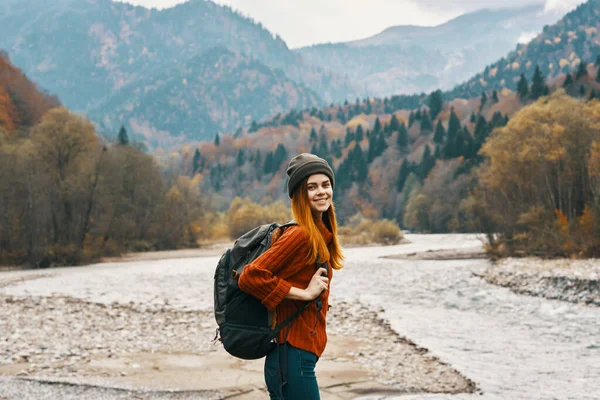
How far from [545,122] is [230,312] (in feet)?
112

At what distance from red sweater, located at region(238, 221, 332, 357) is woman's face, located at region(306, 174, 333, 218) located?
7.5 inches

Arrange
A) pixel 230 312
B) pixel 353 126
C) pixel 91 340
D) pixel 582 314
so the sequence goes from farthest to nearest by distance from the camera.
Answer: pixel 353 126 → pixel 582 314 → pixel 91 340 → pixel 230 312

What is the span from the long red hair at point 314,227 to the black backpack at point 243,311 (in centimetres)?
8

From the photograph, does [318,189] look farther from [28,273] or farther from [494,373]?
[28,273]

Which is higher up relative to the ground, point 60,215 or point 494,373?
point 60,215

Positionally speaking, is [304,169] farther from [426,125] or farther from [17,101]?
[426,125]

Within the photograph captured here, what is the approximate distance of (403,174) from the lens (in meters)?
105

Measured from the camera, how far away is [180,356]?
10.8 meters

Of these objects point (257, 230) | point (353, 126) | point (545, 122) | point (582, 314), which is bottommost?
→ point (582, 314)

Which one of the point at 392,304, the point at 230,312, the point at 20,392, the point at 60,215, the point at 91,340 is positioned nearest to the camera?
the point at 230,312

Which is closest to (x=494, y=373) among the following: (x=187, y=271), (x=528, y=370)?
(x=528, y=370)

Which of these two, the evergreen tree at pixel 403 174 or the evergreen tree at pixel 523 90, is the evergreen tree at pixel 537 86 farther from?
the evergreen tree at pixel 403 174

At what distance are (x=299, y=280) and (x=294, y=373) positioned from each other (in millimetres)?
474

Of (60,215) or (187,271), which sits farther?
(60,215)
